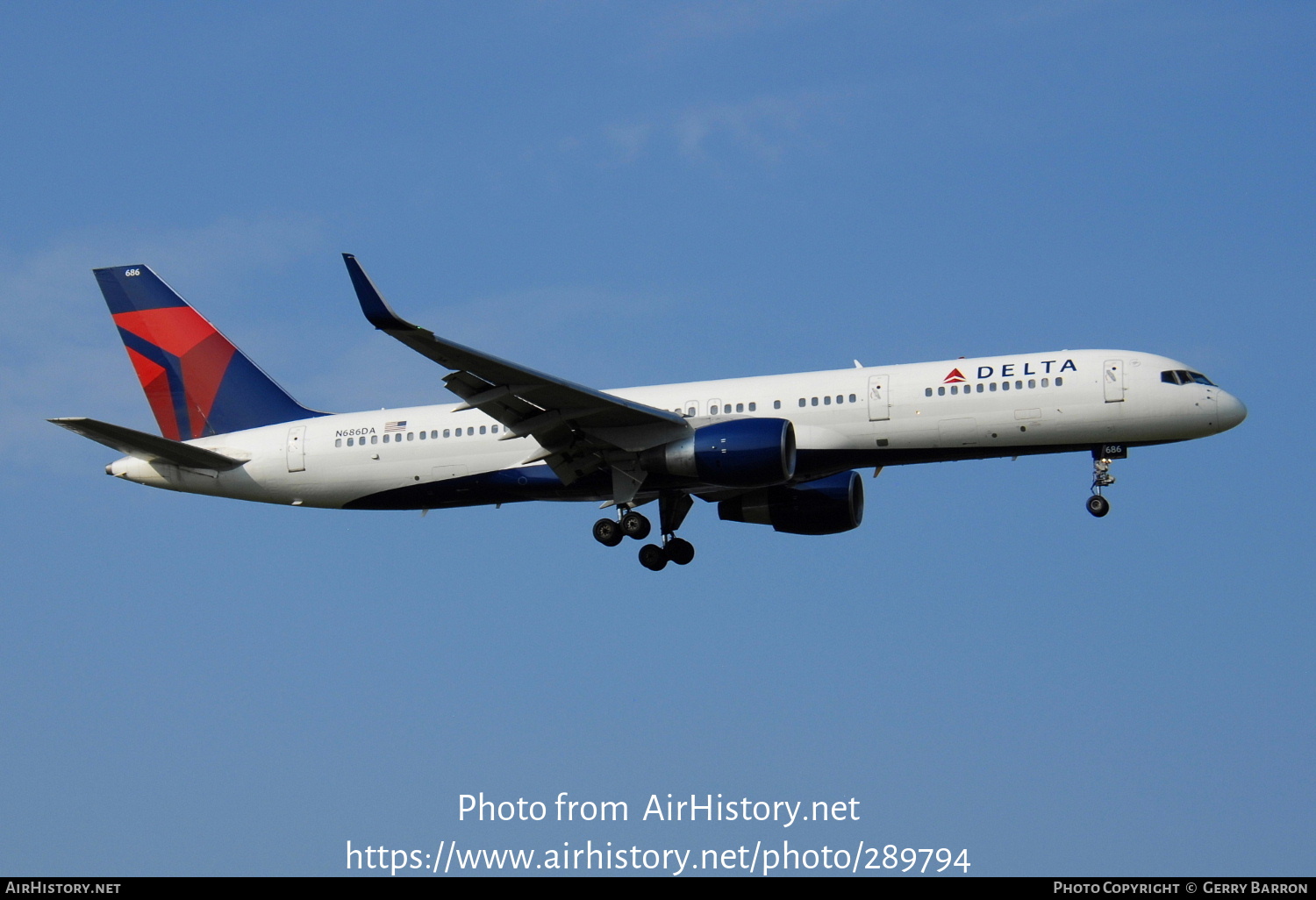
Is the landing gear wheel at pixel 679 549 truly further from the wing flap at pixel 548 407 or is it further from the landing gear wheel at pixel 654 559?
the wing flap at pixel 548 407

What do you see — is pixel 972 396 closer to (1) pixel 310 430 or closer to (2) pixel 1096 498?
(2) pixel 1096 498

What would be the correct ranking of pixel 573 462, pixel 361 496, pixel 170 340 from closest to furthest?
pixel 573 462 → pixel 361 496 → pixel 170 340

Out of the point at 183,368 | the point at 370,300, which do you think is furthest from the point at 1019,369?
the point at 183,368

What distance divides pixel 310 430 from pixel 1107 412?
19.4 m

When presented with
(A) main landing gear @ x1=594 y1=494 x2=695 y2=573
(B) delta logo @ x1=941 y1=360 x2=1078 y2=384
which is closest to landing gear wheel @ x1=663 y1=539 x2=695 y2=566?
(A) main landing gear @ x1=594 y1=494 x2=695 y2=573

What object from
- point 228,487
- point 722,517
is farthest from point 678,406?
point 228,487

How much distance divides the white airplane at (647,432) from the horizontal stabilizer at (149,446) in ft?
0.18

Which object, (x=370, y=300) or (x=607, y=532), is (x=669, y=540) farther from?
(x=370, y=300)

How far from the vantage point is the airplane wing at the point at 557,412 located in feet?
106

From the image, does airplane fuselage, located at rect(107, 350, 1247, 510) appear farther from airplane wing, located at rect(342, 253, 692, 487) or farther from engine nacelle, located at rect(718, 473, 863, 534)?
engine nacelle, located at rect(718, 473, 863, 534)

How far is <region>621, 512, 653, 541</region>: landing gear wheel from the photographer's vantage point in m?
37.6

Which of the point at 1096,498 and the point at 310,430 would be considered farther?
the point at 310,430

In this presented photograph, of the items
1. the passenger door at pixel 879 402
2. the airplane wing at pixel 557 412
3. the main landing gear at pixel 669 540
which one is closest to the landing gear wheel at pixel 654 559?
the main landing gear at pixel 669 540

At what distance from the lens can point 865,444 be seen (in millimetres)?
35250
